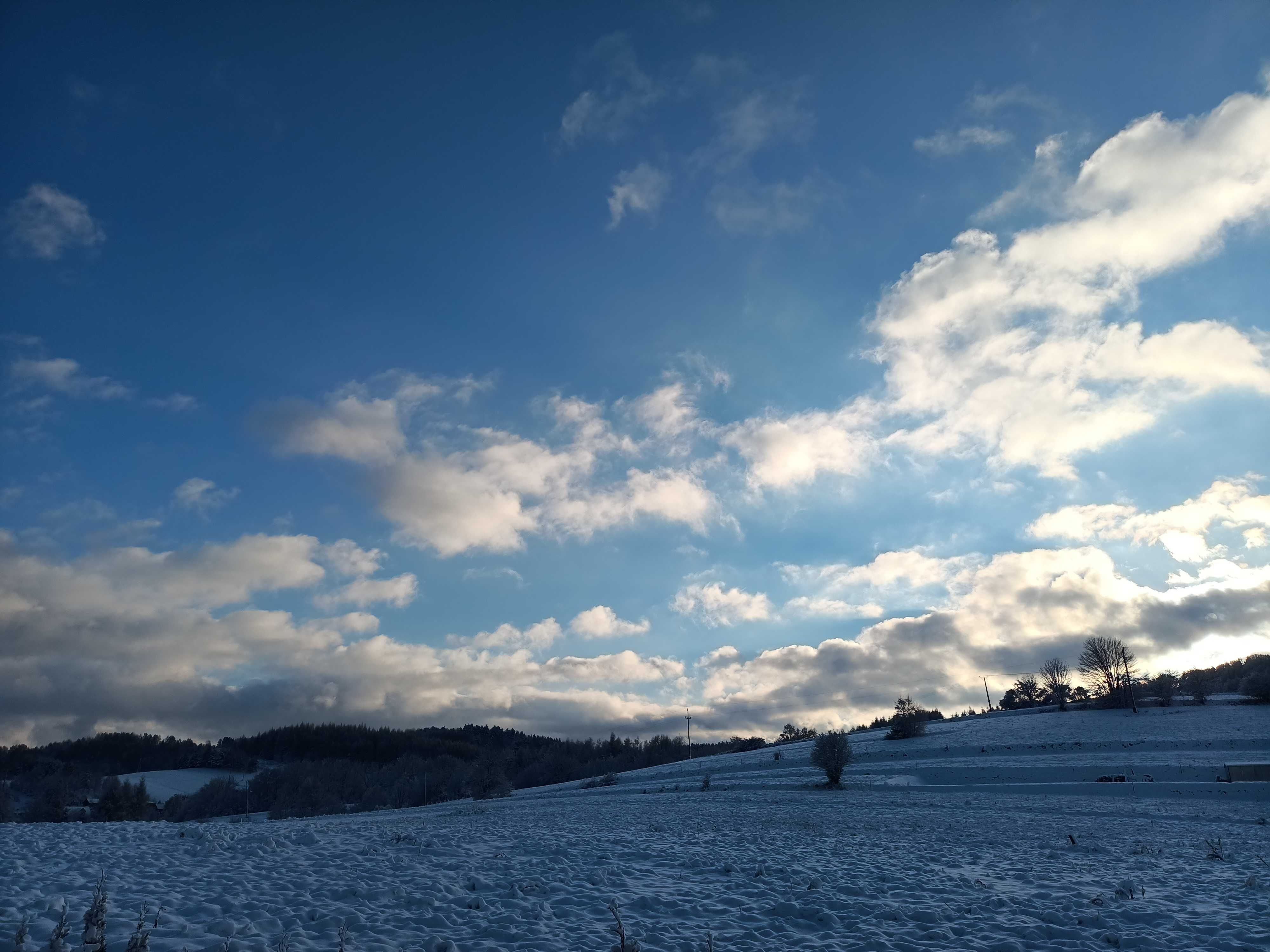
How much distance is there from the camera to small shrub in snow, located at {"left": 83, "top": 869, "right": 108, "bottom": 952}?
8438 millimetres

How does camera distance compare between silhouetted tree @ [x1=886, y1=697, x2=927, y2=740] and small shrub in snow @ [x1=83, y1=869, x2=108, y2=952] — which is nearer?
small shrub in snow @ [x1=83, y1=869, x2=108, y2=952]

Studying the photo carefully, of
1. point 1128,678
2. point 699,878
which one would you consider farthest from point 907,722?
point 699,878

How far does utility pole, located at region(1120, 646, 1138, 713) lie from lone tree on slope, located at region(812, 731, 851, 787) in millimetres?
48142

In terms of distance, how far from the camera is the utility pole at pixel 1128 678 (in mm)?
77400

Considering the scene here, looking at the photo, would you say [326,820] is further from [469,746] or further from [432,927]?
[469,746]

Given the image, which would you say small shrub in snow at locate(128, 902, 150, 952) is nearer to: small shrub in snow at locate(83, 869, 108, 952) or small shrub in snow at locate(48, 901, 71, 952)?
small shrub in snow at locate(83, 869, 108, 952)

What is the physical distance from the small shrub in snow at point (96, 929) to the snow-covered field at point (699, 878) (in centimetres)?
50

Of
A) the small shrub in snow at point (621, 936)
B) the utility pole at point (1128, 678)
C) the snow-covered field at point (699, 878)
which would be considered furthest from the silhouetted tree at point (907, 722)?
the small shrub in snow at point (621, 936)

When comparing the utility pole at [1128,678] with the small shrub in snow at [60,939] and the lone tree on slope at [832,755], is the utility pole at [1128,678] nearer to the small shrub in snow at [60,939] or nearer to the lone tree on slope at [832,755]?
the lone tree on slope at [832,755]

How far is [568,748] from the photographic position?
126375 millimetres

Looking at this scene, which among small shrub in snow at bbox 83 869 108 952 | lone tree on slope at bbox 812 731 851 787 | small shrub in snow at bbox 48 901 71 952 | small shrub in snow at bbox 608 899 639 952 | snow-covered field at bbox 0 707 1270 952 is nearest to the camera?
small shrub in snow at bbox 48 901 71 952

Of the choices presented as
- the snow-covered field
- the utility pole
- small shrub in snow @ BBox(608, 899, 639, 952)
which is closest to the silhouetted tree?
the utility pole

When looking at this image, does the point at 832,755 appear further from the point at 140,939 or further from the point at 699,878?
the point at 140,939

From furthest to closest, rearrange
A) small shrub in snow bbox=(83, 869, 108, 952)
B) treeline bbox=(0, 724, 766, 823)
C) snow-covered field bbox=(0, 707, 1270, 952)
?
treeline bbox=(0, 724, 766, 823), snow-covered field bbox=(0, 707, 1270, 952), small shrub in snow bbox=(83, 869, 108, 952)
